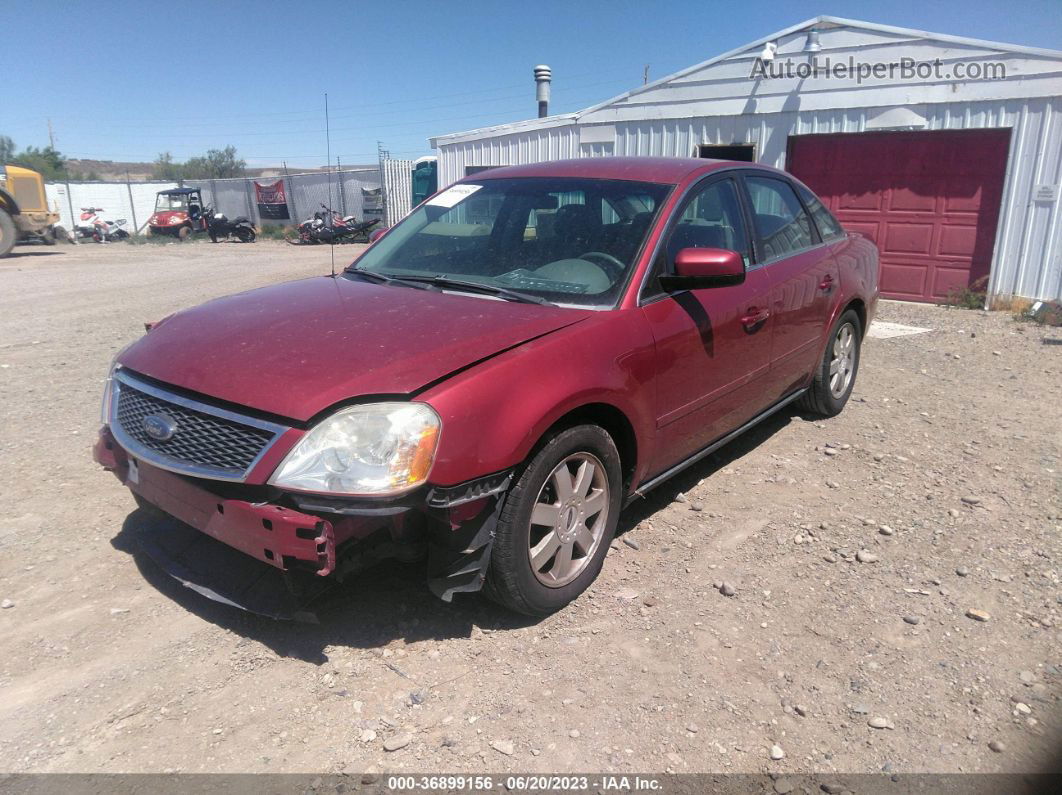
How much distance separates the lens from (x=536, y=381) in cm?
276

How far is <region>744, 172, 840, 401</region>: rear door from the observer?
434 centimetres

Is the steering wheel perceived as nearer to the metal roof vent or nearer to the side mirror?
the side mirror

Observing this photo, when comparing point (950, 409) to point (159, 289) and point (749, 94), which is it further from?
point (159, 289)

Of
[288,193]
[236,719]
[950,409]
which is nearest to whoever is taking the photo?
[236,719]

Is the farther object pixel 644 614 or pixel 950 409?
pixel 950 409

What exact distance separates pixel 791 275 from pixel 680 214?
1.13 m

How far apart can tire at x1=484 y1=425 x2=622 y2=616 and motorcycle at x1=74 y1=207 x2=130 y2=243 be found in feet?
99.4

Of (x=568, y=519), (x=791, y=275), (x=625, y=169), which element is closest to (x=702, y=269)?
(x=625, y=169)

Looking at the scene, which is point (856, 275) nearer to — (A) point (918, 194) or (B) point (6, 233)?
(A) point (918, 194)

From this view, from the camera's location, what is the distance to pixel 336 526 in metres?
2.46

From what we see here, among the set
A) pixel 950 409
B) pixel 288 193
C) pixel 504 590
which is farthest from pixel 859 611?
pixel 288 193

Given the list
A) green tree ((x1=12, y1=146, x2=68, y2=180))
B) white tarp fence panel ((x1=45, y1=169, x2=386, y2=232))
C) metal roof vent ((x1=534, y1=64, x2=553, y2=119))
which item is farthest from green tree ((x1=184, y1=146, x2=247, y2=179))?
metal roof vent ((x1=534, y1=64, x2=553, y2=119))

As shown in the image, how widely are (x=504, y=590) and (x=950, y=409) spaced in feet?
14.8

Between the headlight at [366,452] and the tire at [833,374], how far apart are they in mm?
3518
